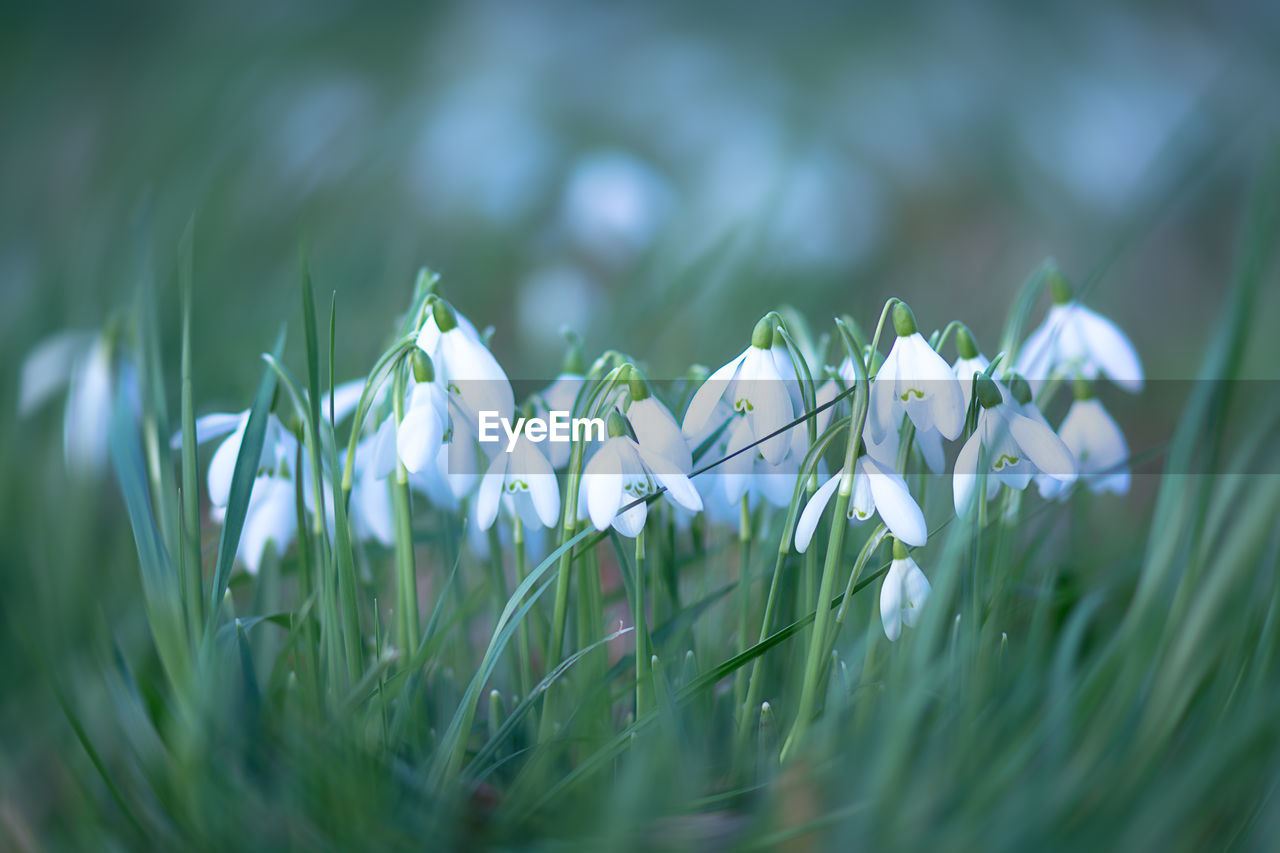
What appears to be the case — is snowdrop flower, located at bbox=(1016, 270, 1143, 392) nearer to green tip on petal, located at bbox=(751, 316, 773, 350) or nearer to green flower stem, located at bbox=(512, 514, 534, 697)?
green tip on petal, located at bbox=(751, 316, 773, 350)

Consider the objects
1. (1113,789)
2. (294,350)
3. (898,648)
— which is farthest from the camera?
(294,350)

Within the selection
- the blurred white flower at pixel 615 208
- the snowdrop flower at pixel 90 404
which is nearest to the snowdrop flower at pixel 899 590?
the snowdrop flower at pixel 90 404

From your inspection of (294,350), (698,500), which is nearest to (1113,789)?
(698,500)

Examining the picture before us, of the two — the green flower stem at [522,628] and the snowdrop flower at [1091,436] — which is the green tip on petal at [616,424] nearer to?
the green flower stem at [522,628]

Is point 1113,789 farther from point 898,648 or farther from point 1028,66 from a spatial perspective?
point 1028,66

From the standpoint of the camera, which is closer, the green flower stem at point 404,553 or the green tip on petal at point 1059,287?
the green flower stem at point 404,553

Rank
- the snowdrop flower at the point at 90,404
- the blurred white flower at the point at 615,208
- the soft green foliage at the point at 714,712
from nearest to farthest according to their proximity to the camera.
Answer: the soft green foliage at the point at 714,712, the snowdrop flower at the point at 90,404, the blurred white flower at the point at 615,208

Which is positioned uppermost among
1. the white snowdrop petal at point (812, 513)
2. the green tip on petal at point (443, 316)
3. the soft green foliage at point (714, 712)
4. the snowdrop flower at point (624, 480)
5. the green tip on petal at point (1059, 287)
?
the green tip on petal at point (1059, 287)

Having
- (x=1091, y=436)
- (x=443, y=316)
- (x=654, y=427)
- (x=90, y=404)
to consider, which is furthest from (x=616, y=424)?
(x=90, y=404)
